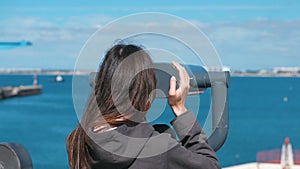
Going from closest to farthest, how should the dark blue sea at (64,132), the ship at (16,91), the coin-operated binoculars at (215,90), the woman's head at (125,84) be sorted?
the woman's head at (125,84)
the coin-operated binoculars at (215,90)
the dark blue sea at (64,132)
the ship at (16,91)

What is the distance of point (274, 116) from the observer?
210 feet

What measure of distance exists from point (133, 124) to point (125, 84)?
0.11 metres

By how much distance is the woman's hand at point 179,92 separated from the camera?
1.46 meters

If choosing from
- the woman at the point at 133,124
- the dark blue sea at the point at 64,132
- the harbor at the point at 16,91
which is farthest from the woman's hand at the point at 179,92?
the harbor at the point at 16,91

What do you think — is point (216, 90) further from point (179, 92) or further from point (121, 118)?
point (121, 118)

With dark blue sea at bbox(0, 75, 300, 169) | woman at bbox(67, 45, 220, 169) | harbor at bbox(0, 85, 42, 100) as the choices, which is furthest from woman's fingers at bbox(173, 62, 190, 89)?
harbor at bbox(0, 85, 42, 100)

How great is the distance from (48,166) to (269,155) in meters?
11.6

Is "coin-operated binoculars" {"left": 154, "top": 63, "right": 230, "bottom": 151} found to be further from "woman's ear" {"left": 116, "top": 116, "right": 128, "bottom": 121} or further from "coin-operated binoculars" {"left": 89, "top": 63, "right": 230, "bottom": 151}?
"woman's ear" {"left": 116, "top": 116, "right": 128, "bottom": 121}

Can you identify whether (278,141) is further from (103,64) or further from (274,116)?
(103,64)

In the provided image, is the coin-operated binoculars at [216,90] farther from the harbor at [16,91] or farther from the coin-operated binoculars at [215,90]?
the harbor at [16,91]

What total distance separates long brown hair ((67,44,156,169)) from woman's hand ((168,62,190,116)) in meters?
0.05

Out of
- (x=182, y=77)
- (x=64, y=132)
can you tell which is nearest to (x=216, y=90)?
(x=182, y=77)

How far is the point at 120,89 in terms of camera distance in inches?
56.1

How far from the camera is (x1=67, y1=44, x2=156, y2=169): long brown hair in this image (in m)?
1.43
